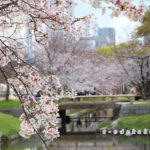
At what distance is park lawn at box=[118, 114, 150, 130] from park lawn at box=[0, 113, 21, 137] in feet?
18.0

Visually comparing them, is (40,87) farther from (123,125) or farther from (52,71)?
(52,71)

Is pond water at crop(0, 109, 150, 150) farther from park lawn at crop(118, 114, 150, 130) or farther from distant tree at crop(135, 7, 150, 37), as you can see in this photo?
distant tree at crop(135, 7, 150, 37)

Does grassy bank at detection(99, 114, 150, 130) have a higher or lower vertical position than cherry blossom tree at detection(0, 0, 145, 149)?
lower

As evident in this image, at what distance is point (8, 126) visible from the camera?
1510 cm

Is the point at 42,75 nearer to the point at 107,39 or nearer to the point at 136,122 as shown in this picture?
the point at 136,122

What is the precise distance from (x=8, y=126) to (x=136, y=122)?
654 centimetres

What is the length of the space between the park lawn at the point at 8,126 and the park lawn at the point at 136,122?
5483 mm

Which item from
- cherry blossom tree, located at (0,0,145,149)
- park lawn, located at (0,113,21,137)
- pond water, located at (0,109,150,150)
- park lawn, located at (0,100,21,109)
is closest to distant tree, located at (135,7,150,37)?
pond water, located at (0,109,150,150)

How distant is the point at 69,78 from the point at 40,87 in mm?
20000

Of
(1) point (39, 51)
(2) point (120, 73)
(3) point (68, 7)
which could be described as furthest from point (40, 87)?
(2) point (120, 73)

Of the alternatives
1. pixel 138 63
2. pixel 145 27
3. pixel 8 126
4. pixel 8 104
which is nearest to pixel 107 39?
pixel 138 63

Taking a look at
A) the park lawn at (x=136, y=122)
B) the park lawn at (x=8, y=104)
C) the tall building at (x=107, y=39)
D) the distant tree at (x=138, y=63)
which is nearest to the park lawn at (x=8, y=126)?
the park lawn at (x=8, y=104)

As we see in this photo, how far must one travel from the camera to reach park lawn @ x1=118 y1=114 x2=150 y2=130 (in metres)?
15.7

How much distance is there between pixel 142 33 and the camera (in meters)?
17.4
